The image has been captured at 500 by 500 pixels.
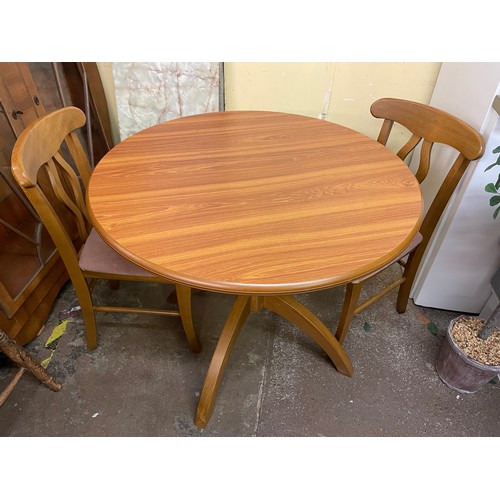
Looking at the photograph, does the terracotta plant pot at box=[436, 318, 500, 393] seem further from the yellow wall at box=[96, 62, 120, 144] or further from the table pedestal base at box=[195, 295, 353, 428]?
the yellow wall at box=[96, 62, 120, 144]

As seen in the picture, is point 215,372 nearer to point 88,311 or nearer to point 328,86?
point 88,311

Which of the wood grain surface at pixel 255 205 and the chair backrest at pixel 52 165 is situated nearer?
the wood grain surface at pixel 255 205

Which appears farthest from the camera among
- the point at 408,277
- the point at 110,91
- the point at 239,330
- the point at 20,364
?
the point at 110,91

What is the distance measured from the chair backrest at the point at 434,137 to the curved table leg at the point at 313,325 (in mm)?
553

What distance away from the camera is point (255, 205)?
1016 mm

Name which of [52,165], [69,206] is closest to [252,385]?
[69,206]

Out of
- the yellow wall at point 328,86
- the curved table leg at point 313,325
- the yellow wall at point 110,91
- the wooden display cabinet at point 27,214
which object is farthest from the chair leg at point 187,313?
the yellow wall at point 110,91

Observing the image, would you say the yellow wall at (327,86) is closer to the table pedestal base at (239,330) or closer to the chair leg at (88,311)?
the table pedestal base at (239,330)

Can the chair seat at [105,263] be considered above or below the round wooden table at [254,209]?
below

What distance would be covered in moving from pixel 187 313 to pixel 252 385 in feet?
1.38

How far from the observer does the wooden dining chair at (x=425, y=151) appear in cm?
124

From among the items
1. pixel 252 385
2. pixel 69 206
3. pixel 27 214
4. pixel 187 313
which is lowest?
pixel 252 385

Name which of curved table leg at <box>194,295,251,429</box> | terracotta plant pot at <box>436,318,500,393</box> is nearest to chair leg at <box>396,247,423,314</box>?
terracotta plant pot at <box>436,318,500,393</box>
